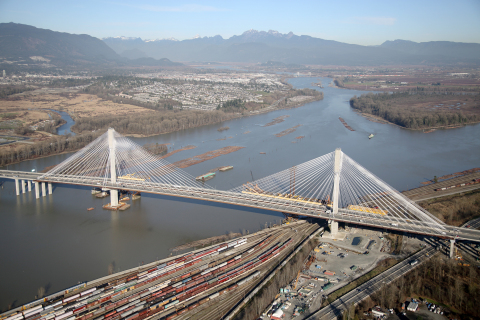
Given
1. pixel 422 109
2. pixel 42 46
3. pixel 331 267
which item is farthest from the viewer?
pixel 42 46

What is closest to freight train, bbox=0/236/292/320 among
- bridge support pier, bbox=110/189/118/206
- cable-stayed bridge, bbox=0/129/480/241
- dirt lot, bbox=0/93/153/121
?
cable-stayed bridge, bbox=0/129/480/241

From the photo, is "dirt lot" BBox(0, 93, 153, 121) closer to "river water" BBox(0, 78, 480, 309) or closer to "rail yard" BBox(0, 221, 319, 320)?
"river water" BBox(0, 78, 480, 309)

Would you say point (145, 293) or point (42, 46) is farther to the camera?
point (42, 46)

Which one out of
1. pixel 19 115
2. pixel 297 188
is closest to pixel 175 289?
pixel 297 188

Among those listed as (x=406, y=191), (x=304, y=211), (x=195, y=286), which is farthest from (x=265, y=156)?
(x=195, y=286)

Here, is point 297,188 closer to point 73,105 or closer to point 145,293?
point 145,293

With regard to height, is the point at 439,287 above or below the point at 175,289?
above

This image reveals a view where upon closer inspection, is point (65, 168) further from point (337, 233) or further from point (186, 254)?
point (337, 233)
